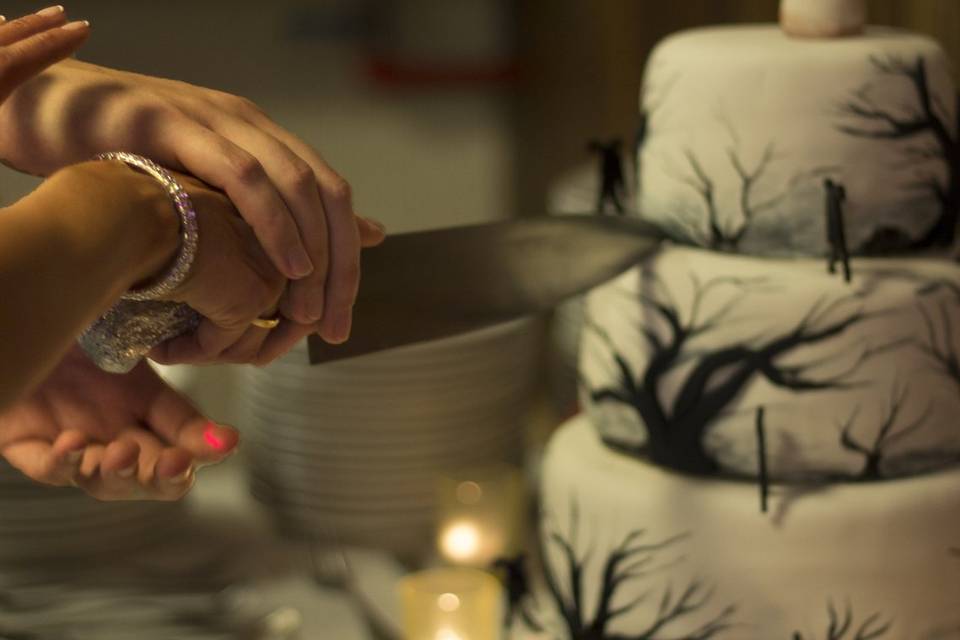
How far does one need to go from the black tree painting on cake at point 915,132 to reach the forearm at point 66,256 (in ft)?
1.56

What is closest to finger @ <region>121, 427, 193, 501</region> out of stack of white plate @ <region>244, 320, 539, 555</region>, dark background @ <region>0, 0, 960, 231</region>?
stack of white plate @ <region>244, 320, 539, 555</region>

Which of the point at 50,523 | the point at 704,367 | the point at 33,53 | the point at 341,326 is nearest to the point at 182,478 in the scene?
the point at 341,326

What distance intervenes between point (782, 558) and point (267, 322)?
0.38 metres

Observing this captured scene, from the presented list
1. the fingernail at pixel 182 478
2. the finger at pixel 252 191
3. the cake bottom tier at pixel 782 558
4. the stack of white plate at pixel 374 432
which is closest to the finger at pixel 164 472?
the fingernail at pixel 182 478

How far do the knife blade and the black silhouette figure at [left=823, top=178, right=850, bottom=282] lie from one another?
0.12 m

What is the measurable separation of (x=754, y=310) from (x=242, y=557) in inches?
23.4

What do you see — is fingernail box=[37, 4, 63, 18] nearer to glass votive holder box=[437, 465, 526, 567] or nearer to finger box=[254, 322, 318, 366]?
finger box=[254, 322, 318, 366]

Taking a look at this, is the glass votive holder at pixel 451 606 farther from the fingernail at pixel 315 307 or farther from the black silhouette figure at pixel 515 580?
the fingernail at pixel 315 307

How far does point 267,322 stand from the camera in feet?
2.13

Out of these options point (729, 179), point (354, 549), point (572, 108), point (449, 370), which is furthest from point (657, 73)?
point (572, 108)

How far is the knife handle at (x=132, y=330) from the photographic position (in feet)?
2.00

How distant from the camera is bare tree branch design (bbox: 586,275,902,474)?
815mm

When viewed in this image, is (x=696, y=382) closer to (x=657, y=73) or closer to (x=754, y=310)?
(x=754, y=310)

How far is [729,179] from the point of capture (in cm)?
84
